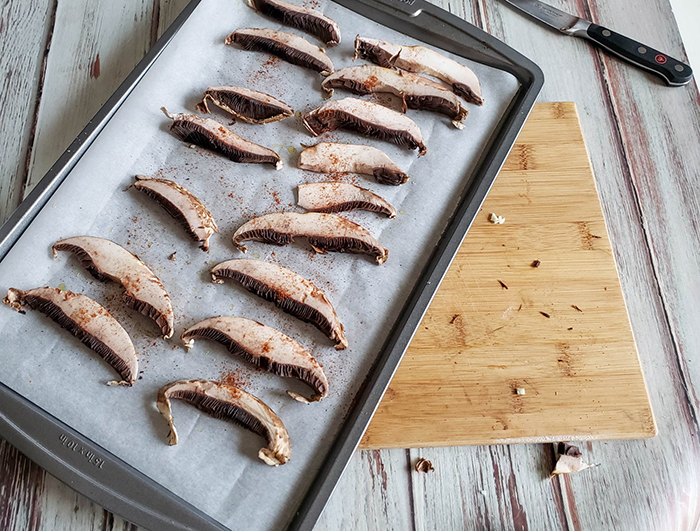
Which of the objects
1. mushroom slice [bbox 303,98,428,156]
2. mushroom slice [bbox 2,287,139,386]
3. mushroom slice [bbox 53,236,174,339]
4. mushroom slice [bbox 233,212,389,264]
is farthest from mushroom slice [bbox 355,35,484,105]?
mushroom slice [bbox 2,287,139,386]

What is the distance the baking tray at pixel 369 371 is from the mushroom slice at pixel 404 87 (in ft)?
0.49

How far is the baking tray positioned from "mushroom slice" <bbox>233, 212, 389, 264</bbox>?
16cm

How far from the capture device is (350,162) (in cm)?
148

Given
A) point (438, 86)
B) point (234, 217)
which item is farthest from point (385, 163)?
point (234, 217)

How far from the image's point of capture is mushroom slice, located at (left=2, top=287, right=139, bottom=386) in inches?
48.5

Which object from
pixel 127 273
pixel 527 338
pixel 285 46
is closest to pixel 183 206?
pixel 127 273

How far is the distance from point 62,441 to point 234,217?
62 centimetres

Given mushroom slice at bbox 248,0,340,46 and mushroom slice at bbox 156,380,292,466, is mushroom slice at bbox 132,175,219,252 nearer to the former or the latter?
mushroom slice at bbox 156,380,292,466

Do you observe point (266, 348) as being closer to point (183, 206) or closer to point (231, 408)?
point (231, 408)

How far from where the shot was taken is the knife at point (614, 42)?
75.3 inches

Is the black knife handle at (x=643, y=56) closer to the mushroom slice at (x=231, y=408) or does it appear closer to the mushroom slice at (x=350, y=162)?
the mushroom slice at (x=350, y=162)

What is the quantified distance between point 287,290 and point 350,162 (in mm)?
396

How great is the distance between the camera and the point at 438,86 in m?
1.56

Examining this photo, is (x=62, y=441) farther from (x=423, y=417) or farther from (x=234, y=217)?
(x=423, y=417)
